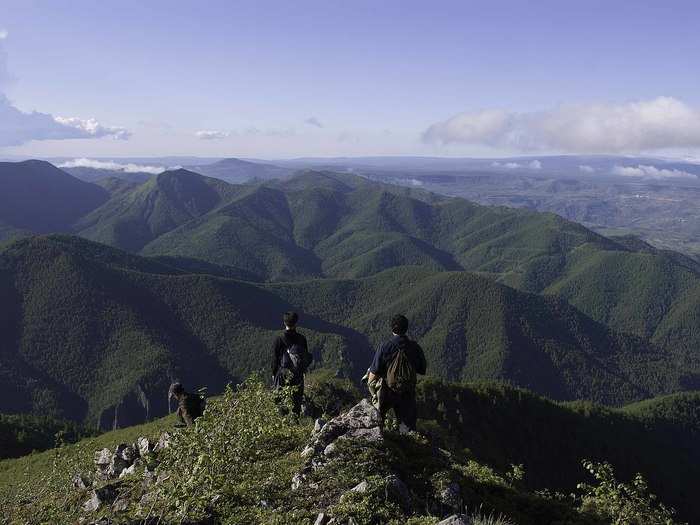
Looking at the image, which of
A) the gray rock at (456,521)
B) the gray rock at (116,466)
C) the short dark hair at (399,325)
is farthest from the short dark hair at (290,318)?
the gray rock at (456,521)

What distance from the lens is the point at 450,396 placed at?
117688 mm

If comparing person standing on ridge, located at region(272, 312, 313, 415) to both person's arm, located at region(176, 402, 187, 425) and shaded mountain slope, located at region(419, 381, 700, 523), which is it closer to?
person's arm, located at region(176, 402, 187, 425)

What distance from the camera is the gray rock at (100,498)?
15383mm

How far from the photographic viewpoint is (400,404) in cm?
1739

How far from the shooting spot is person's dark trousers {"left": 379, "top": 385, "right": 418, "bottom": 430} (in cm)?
1720

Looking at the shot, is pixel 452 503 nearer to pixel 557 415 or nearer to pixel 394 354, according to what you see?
pixel 394 354

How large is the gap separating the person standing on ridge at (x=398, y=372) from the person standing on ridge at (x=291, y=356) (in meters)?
3.48

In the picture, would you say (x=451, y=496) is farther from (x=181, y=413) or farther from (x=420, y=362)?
(x=181, y=413)

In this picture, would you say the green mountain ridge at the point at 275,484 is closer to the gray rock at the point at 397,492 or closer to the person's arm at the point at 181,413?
the gray rock at the point at 397,492

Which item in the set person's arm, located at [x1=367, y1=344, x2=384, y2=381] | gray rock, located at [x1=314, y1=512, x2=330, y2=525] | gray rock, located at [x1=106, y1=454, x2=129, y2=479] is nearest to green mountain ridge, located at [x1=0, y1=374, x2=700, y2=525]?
gray rock, located at [x1=314, y1=512, x2=330, y2=525]

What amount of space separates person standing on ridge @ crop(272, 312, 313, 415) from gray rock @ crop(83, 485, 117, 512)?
633 cm

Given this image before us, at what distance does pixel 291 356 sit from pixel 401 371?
16.6 ft

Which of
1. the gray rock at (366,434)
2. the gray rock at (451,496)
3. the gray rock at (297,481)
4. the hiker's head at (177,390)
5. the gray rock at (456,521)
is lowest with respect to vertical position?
the hiker's head at (177,390)

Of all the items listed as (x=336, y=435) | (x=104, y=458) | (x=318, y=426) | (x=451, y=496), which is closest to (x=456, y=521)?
(x=451, y=496)
